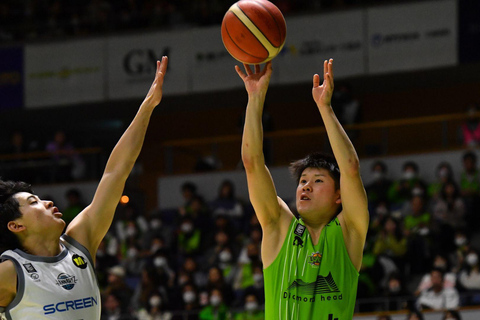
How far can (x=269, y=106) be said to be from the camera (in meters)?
18.9

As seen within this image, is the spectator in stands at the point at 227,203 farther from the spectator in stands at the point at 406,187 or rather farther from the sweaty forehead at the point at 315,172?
the sweaty forehead at the point at 315,172

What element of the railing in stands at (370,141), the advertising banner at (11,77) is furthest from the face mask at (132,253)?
the advertising banner at (11,77)

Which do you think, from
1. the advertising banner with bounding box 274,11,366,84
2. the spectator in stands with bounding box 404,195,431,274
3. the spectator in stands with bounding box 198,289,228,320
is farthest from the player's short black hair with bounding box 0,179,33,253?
the advertising banner with bounding box 274,11,366,84

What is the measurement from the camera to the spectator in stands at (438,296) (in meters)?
10.6

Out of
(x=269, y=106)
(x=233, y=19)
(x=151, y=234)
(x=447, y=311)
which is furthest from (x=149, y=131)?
(x=233, y=19)

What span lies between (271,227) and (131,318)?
7.56 metres

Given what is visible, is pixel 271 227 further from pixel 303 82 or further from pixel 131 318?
pixel 303 82

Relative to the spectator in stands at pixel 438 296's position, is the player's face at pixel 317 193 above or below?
above

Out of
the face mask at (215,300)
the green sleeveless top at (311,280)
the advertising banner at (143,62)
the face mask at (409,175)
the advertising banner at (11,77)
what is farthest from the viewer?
the advertising banner at (11,77)

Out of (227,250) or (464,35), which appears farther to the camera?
(464,35)

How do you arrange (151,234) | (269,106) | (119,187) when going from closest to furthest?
1. (119,187)
2. (151,234)
3. (269,106)

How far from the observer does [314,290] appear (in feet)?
15.5

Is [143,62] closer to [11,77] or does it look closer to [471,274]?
[11,77]

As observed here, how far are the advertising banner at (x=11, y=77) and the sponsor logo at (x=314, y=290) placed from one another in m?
14.4
